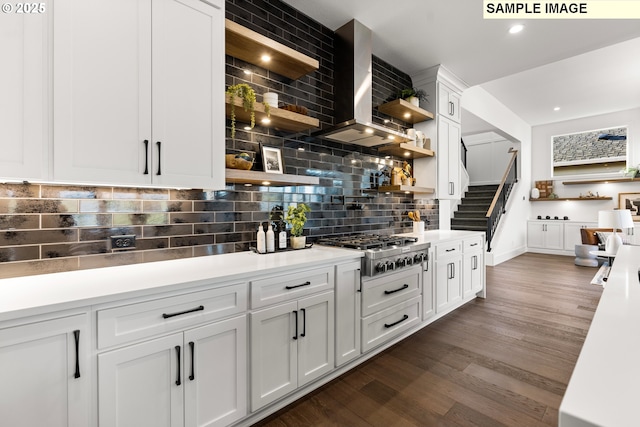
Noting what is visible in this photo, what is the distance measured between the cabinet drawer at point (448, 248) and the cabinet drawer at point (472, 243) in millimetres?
161

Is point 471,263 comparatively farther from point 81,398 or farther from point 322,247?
point 81,398

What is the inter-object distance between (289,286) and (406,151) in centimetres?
246

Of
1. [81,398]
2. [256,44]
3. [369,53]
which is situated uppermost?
[369,53]

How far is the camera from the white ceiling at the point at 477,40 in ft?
8.95

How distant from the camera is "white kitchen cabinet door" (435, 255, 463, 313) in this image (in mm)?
3243

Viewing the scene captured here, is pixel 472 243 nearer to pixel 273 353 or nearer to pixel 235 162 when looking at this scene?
pixel 273 353

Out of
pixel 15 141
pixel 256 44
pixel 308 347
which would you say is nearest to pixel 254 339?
pixel 308 347

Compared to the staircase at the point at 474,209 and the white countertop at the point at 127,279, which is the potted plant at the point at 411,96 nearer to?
the white countertop at the point at 127,279

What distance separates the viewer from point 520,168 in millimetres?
7781

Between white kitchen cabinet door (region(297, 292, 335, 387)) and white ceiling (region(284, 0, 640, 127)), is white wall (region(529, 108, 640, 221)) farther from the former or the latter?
white kitchen cabinet door (region(297, 292, 335, 387))

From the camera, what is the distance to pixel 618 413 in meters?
0.50

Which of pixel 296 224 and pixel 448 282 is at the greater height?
pixel 296 224

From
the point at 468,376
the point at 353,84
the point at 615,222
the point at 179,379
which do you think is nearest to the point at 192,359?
the point at 179,379

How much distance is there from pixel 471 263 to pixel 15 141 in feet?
13.9
